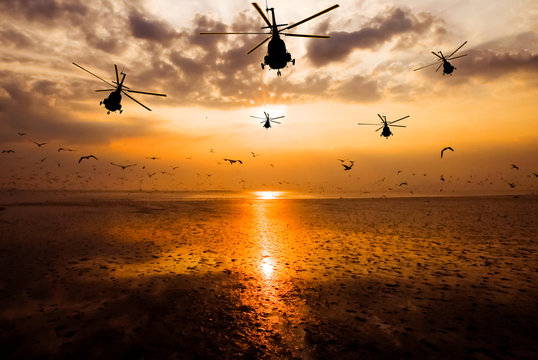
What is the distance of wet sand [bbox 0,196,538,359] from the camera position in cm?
603

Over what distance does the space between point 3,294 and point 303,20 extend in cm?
1227

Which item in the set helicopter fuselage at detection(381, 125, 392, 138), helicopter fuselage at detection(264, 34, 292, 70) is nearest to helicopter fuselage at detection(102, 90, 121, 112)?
helicopter fuselage at detection(264, 34, 292, 70)

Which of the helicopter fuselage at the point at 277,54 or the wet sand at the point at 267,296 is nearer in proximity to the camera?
the wet sand at the point at 267,296

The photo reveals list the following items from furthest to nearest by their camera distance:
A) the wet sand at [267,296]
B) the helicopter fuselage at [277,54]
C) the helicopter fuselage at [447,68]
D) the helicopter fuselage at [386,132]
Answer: the helicopter fuselage at [386,132], the helicopter fuselage at [447,68], the helicopter fuselage at [277,54], the wet sand at [267,296]

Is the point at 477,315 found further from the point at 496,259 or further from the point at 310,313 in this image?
the point at 496,259

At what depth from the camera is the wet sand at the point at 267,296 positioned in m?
6.03

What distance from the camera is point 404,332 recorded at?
6.61 m

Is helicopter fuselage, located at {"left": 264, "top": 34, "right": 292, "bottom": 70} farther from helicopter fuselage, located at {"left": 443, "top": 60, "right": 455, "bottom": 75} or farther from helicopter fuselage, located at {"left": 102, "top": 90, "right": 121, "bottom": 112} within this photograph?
helicopter fuselage, located at {"left": 443, "top": 60, "right": 455, "bottom": 75}

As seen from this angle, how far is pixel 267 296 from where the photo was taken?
344 inches

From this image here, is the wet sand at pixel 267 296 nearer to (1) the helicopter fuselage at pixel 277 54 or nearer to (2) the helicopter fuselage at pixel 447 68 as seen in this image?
(1) the helicopter fuselage at pixel 277 54

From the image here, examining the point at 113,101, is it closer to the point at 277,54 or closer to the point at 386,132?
the point at 277,54

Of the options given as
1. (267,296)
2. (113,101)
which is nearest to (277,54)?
(267,296)

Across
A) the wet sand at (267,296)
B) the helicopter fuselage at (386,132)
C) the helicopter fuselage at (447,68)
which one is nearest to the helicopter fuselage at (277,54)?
the wet sand at (267,296)

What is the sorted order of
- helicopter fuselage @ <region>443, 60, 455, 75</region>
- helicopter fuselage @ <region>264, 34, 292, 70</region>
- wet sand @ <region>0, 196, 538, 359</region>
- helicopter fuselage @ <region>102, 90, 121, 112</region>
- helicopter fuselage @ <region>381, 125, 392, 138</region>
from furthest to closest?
1. helicopter fuselage @ <region>381, 125, 392, 138</region>
2. helicopter fuselage @ <region>443, 60, 455, 75</region>
3. helicopter fuselage @ <region>102, 90, 121, 112</region>
4. helicopter fuselage @ <region>264, 34, 292, 70</region>
5. wet sand @ <region>0, 196, 538, 359</region>
